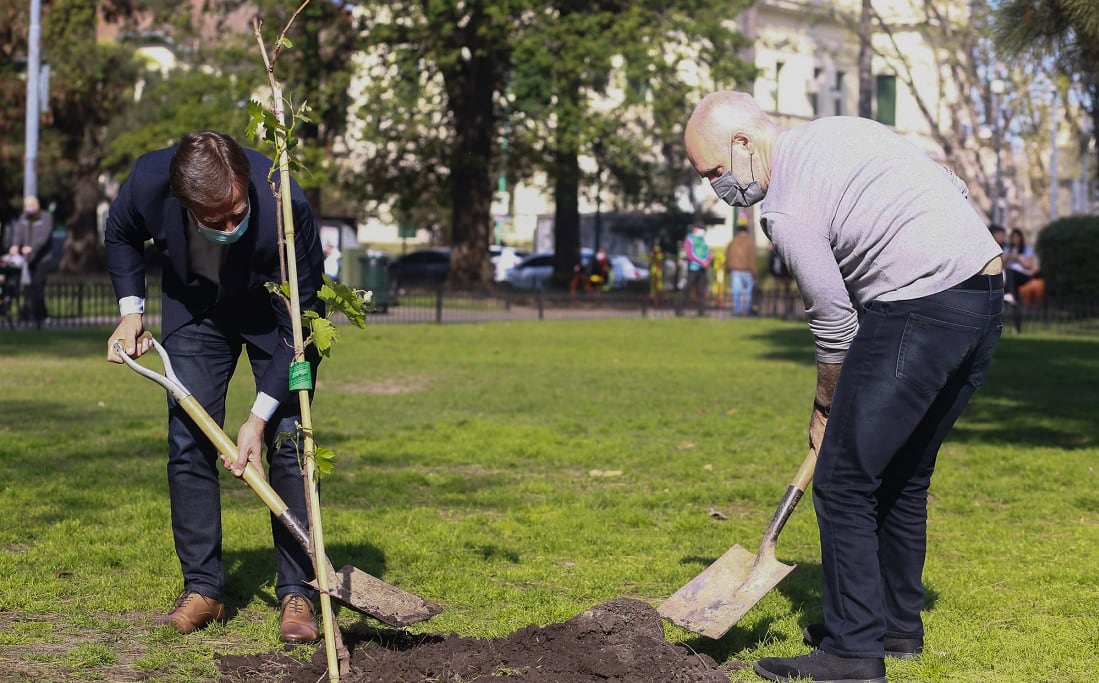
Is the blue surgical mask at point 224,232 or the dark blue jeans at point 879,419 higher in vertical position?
the blue surgical mask at point 224,232

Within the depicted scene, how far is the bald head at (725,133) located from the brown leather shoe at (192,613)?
93.1 inches

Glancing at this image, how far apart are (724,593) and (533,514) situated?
263 centimetres

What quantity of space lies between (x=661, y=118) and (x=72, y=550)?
25411 millimetres

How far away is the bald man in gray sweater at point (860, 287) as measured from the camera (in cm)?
396

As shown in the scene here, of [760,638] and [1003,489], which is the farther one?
[1003,489]

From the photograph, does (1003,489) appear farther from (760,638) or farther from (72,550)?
(72,550)

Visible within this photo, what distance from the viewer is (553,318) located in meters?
26.9

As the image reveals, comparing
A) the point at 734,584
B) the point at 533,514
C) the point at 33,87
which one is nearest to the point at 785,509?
the point at 734,584

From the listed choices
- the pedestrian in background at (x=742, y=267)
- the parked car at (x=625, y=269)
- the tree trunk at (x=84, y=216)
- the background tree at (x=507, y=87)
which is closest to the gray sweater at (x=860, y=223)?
the pedestrian in background at (x=742, y=267)

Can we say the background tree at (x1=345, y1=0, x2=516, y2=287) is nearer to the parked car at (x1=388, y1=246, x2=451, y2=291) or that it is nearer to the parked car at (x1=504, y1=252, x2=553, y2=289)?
the parked car at (x1=388, y1=246, x2=451, y2=291)

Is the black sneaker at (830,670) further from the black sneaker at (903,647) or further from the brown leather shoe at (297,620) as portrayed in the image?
the brown leather shoe at (297,620)

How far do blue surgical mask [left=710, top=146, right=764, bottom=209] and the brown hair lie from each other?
1.52 metres

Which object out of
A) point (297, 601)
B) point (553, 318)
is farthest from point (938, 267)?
point (553, 318)

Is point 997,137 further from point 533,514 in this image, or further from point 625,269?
point 533,514
